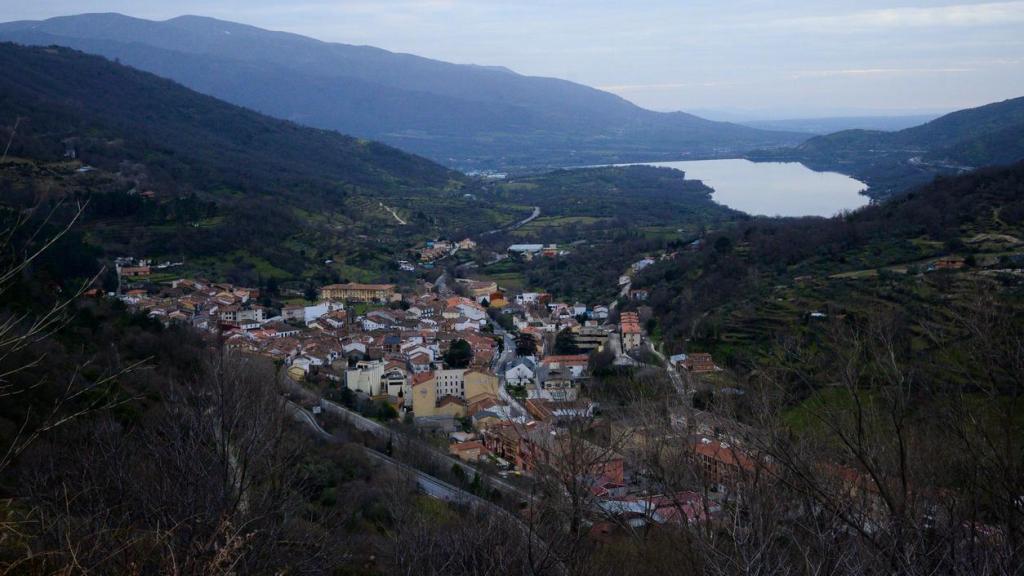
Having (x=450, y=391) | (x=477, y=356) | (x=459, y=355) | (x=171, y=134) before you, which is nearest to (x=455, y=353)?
(x=459, y=355)

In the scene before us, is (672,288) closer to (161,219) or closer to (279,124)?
(161,219)

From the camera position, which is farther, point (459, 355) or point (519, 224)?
point (519, 224)

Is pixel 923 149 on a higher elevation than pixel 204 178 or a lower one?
higher

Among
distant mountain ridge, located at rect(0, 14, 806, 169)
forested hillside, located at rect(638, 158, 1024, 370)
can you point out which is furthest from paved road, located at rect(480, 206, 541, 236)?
distant mountain ridge, located at rect(0, 14, 806, 169)

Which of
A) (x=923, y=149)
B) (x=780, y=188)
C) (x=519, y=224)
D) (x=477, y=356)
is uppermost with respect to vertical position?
(x=923, y=149)

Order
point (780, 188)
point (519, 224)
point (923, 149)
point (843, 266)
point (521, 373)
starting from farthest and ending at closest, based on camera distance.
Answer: point (923, 149) < point (780, 188) < point (519, 224) < point (843, 266) < point (521, 373)

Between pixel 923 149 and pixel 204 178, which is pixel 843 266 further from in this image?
pixel 923 149

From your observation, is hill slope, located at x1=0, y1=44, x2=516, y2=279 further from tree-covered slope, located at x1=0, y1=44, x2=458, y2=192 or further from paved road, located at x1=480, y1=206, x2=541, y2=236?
paved road, located at x1=480, y1=206, x2=541, y2=236
